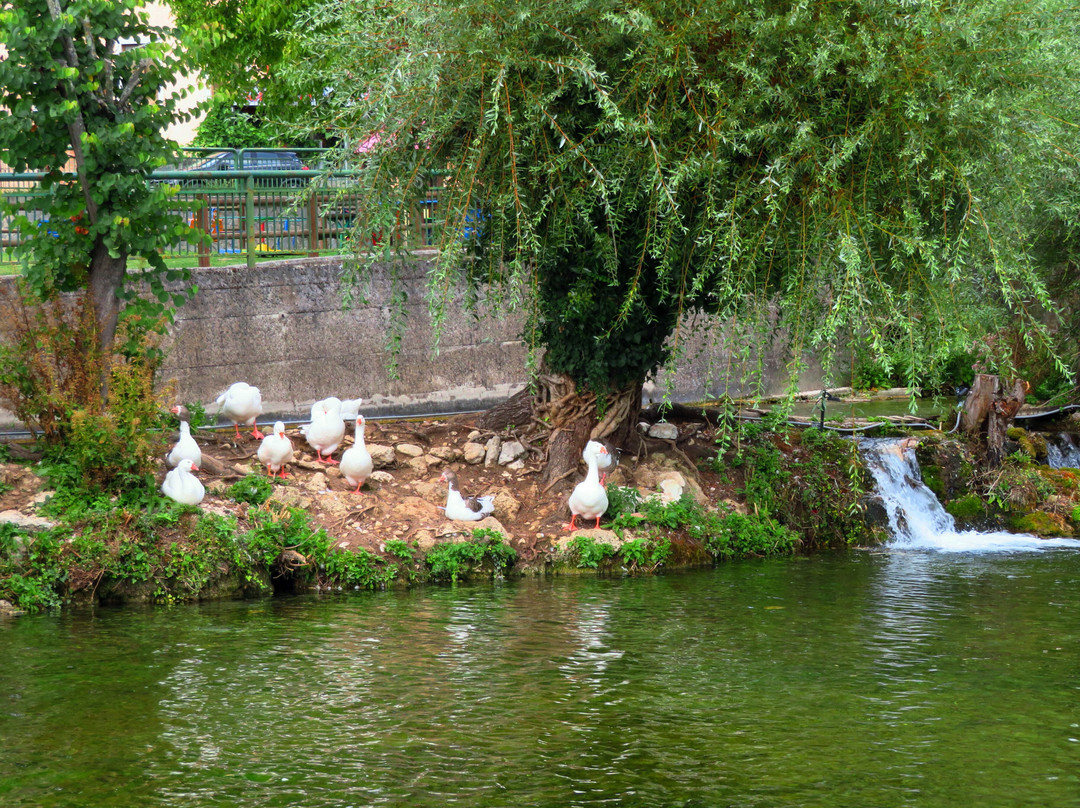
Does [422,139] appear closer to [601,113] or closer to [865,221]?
[601,113]

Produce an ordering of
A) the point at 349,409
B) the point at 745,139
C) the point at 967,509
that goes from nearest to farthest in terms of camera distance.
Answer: the point at 745,139, the point at 349,409, the point at 967,509

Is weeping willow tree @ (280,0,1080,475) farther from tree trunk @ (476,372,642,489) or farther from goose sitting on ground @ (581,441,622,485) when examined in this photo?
tree trunk @ (476,372,642,489)

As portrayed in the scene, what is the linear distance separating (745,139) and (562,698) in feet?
14.9

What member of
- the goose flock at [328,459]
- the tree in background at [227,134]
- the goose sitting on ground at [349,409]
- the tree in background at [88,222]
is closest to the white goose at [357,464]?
the goose flock at [328,459]

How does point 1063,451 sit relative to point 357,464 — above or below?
below

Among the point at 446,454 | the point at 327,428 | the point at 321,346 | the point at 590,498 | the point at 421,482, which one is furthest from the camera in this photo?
the point at 321,346

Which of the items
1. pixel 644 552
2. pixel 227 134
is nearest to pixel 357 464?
pixel 644 552

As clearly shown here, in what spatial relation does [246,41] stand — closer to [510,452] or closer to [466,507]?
[510,452]

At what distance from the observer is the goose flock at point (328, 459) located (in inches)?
404

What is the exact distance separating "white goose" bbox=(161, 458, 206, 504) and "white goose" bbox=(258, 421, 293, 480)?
0.98 meters

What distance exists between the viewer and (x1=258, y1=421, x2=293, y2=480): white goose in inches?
437

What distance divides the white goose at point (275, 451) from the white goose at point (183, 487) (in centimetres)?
98

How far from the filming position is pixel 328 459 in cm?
1186

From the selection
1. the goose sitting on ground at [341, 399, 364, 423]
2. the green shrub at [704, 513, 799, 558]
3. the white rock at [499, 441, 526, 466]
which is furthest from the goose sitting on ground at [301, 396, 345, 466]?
the green shrub at [704, 513, 799, 558]
